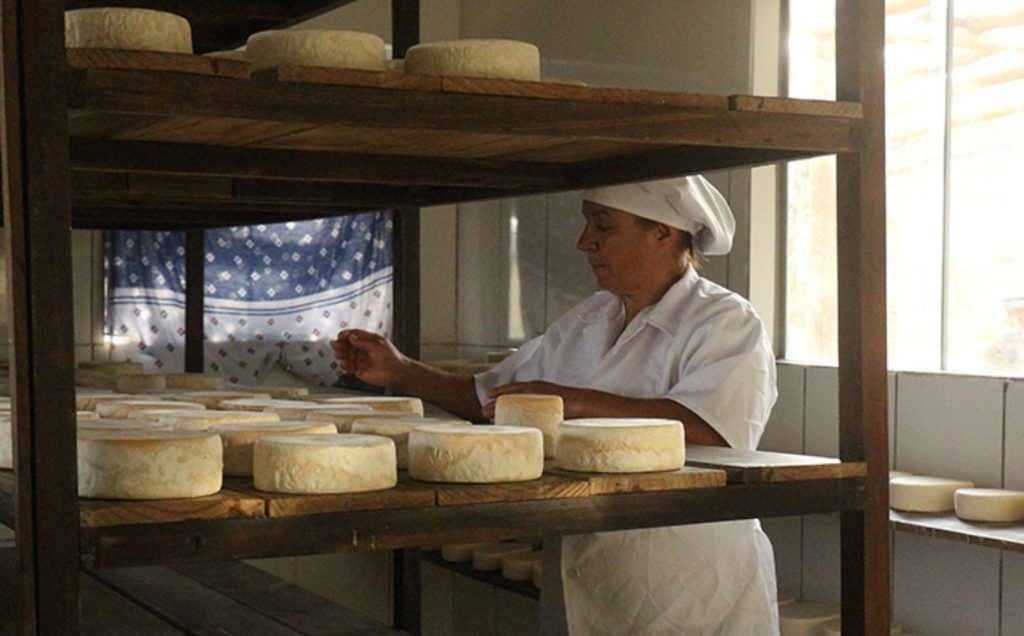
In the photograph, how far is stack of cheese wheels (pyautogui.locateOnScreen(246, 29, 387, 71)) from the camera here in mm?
1665

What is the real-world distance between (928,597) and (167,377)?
205cm

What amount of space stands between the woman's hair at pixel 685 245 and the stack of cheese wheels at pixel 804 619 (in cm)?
120

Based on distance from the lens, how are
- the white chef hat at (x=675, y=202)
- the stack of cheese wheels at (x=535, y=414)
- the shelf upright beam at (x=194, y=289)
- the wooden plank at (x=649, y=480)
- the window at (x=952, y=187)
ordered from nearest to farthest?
1. the wooden plank at (x=649, y=480)
2. the stack of cheese wheels at (x=535, y=414)
3. the white chef hat at (x=675, y=202)
4. the window at (x=952, y=187)
5. the shelf upright beam at (x=194, y=289)

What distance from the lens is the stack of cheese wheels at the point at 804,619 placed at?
3.60 metres

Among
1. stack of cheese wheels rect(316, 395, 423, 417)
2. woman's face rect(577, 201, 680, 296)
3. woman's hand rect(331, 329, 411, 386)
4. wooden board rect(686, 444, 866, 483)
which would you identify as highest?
woman's face rect(577, 201, 680, 296)

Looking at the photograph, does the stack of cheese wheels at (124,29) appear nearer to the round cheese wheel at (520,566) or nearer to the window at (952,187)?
the window at (952,187)

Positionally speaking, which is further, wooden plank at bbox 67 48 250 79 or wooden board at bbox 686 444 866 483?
wooden board at bbox 686 444 866 483

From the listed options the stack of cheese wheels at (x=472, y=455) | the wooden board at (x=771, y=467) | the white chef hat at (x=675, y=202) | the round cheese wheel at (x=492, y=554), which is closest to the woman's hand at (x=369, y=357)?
the white chef hat at (x=675, y=202)

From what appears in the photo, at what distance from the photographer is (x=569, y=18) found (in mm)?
5004

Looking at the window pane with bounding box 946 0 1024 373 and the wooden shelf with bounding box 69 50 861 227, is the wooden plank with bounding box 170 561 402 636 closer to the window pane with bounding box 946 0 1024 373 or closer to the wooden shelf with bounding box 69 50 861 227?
the wooden shelf with bounding box 69 50 861 227

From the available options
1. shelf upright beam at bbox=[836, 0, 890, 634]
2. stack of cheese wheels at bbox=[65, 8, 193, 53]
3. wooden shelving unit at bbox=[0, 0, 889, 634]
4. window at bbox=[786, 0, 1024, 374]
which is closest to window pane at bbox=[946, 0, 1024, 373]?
window at bbox=[786, 0, 1024, 374]

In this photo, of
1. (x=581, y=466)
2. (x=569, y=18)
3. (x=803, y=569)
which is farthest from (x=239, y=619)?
(x=569, y=18)

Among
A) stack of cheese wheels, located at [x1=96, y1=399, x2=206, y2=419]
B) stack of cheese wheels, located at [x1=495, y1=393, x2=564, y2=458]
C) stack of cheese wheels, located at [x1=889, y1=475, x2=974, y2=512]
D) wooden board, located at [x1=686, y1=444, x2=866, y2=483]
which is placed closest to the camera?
wooden board, located at [x1=686, y1=444, x2=866, y2=483]

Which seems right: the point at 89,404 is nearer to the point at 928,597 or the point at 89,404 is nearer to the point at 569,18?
the point at 928,597
